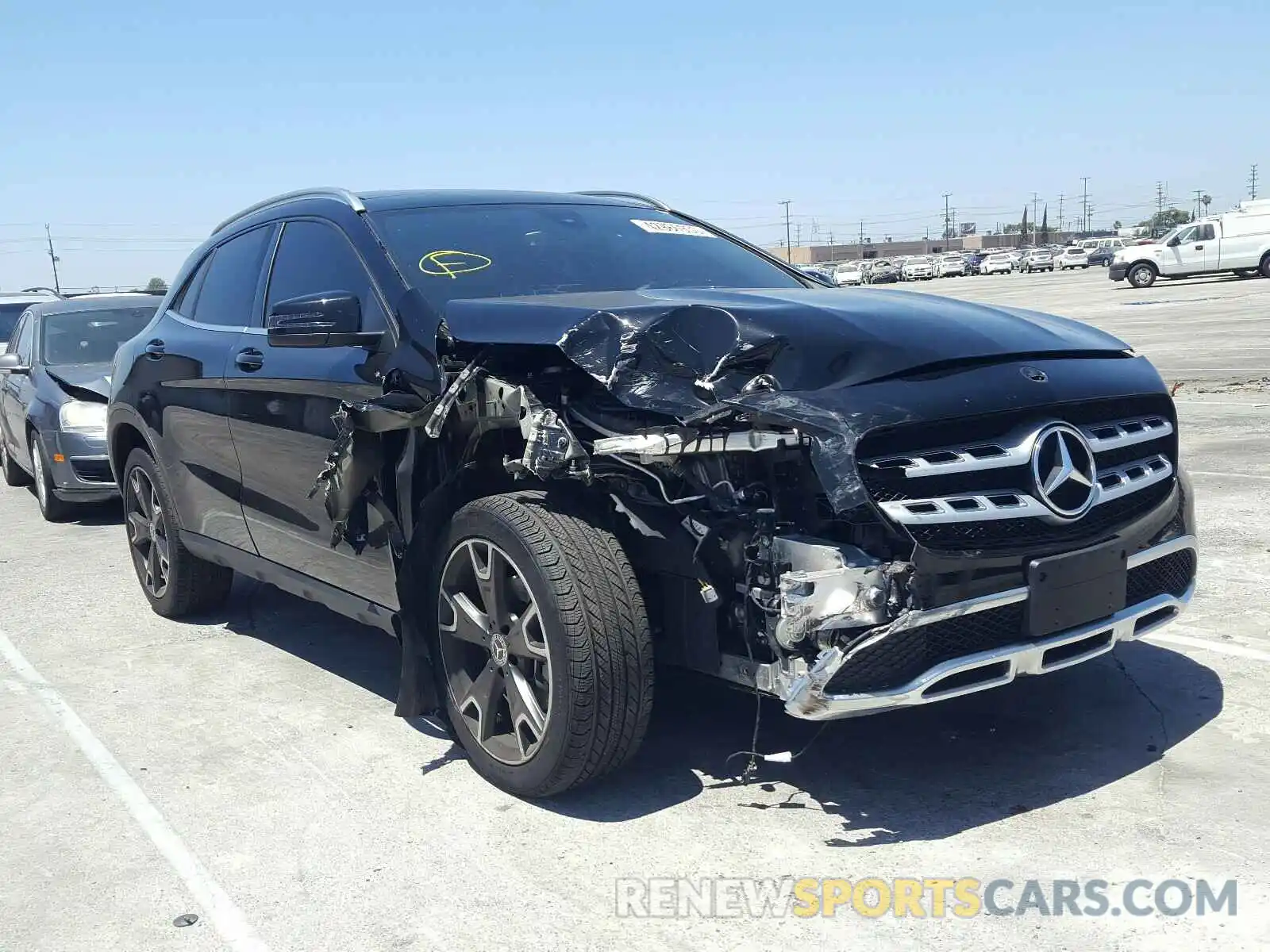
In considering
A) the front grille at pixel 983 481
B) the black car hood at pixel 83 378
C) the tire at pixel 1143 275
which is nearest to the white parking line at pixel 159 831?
the front grille at pixel 983 481

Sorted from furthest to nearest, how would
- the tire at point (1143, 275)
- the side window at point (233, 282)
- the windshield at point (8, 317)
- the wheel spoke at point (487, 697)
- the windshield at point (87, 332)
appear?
the tire at point (1143, 275)
the windshield at point (8, 317)
the windshield at point (87, 332)
the side window at point (233, 282)
the wheel spoke at point (487, 697)

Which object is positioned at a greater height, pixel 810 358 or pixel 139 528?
pixel 810 358

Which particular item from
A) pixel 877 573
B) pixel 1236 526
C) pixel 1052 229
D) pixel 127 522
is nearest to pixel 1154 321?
pixel 1236 526

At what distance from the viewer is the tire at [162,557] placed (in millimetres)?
6184

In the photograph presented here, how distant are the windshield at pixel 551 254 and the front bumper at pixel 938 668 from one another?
184 centimetres

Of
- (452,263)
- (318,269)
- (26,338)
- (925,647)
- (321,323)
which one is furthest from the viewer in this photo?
(26,338)

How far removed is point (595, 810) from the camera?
3826mm

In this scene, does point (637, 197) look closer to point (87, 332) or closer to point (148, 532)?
point (148, 532)

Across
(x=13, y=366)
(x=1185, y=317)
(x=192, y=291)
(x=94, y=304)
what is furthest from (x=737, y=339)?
(x=1185, y=317)

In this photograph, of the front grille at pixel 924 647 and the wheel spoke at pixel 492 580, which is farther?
the wheel spoke at pixel 492 580

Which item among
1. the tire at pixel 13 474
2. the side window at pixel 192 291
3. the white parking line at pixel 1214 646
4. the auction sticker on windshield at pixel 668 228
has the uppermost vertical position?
the auction sticker on windshield at pixel 668 228

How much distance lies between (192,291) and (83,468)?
396 centimetres

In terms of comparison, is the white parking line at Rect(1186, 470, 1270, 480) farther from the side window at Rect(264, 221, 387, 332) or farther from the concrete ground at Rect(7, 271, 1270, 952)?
the side window at Rect(264, 221, 387, 332)

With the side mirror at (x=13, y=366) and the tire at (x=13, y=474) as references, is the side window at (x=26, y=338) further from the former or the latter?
the tire at (x=13, y=474)
